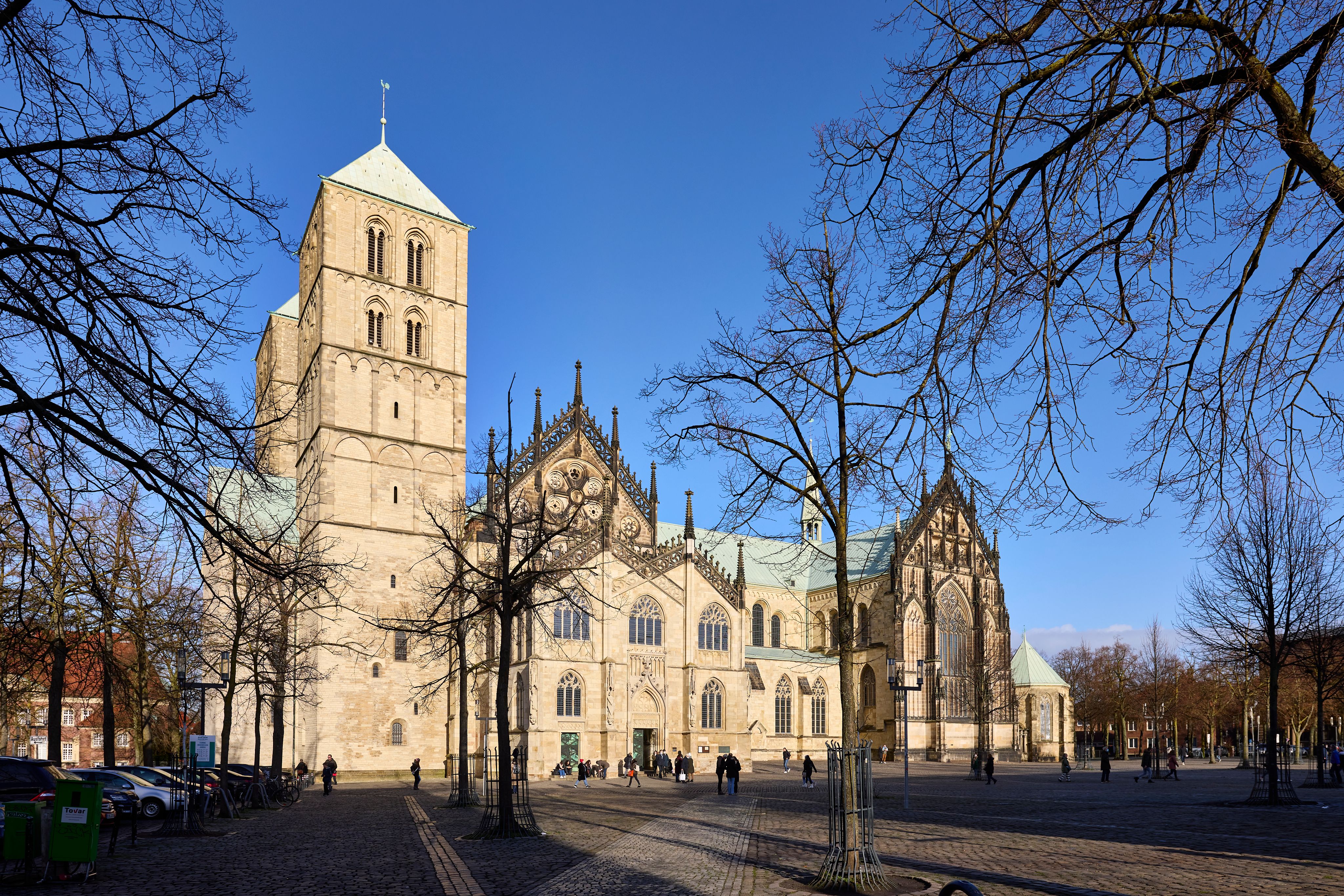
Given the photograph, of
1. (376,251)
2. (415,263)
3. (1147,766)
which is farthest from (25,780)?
(1147,766)

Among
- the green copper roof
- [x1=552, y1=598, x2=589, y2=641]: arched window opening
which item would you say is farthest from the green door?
the green copper roof

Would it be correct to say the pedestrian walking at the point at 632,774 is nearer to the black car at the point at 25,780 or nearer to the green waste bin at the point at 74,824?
the black car at the point at 25,780

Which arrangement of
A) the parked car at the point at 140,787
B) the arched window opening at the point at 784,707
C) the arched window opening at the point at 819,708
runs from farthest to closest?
the arched window opening at the point at 819,708 → the arched window opening at the point at 784,707 → the parked car at the point at 140,787

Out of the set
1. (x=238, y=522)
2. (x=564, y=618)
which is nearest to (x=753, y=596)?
(x=564, y=618)

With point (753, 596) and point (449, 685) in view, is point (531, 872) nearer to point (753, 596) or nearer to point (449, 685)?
point (449, 685)

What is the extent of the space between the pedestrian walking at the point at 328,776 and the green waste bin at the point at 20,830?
23.3m

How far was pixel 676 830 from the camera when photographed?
20.4 m

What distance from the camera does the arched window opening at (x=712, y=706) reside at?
170ft

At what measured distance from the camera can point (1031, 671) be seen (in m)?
71.1

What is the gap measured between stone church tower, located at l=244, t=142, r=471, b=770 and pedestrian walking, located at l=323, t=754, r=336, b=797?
20.2 feet

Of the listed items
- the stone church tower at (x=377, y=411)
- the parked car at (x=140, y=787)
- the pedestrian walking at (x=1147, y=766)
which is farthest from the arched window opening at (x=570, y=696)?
the pedestrian walking at (x=1147, y=766)

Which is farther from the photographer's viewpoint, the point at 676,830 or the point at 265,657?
the point at 265,657

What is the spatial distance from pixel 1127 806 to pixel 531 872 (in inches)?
756

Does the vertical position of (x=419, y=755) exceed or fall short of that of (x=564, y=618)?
it falls short
